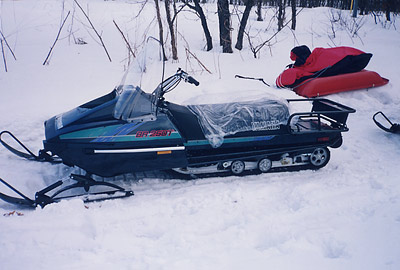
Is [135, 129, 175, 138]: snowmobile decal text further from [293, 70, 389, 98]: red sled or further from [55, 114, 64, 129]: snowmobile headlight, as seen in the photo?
[293, 70, 389, 98]: red sled

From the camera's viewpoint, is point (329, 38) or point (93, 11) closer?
point (329, 38)

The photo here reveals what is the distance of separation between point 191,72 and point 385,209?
548cm

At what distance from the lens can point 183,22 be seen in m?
13.1

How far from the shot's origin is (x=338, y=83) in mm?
6066

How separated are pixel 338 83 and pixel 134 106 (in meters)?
4.57

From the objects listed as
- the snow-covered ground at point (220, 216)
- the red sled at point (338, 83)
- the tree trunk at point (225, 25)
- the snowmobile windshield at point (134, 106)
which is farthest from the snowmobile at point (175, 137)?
the tree trunk at point (225, 25)

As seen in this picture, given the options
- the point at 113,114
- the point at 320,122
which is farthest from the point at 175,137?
the point at 320,122

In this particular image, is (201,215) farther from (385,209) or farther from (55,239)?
(385,209)

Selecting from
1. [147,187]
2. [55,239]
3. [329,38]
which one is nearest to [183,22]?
[329,38]

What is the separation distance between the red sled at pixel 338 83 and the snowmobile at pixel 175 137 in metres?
2.19

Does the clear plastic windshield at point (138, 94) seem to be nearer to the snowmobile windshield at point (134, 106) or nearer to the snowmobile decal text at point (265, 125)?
the snowmobile windshield at point (134, 106)

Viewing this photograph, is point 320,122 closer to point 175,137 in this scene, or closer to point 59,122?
Result: point 175,137

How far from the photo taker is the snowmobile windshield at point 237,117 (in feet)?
11.2

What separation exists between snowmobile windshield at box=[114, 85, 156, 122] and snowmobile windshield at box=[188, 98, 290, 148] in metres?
0.58
